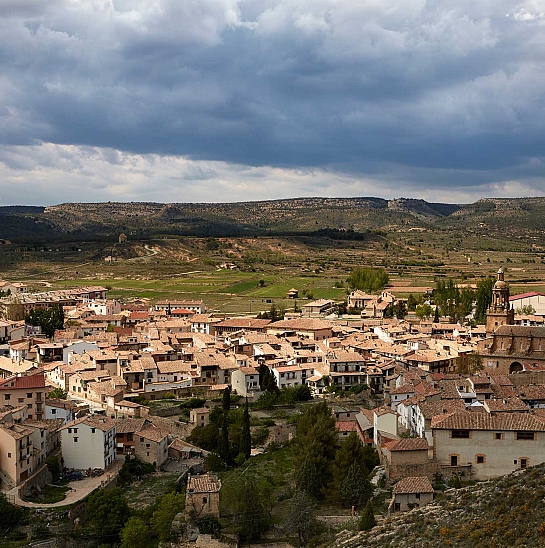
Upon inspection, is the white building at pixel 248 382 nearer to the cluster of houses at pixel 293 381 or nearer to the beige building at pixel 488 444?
the cluster of houses at pixel 293 381

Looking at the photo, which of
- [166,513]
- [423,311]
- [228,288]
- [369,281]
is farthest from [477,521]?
[228,288]

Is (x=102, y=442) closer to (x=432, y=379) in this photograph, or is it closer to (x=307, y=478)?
(x=307, y=478)

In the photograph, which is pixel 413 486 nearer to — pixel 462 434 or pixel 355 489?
pixel 355 489

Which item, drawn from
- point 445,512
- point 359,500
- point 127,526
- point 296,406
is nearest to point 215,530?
point 127,526

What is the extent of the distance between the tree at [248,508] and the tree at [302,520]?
0.95 metres

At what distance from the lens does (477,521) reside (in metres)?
17.8

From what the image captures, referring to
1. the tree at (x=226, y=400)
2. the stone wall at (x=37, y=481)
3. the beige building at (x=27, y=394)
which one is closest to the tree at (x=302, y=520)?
the stone wall at (x=37, y=481)

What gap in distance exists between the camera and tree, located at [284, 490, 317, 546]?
23562 millimetres

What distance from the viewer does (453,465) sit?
26656 mm

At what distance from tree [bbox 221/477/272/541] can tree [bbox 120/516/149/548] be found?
286 cm

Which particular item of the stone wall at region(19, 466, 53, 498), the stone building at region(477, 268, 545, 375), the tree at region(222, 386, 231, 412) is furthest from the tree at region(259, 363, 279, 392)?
the stone wall at region(19, 466, 53, 498)

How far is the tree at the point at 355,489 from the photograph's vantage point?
1012 inches

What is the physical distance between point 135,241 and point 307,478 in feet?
424

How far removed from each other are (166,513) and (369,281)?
71.0m
